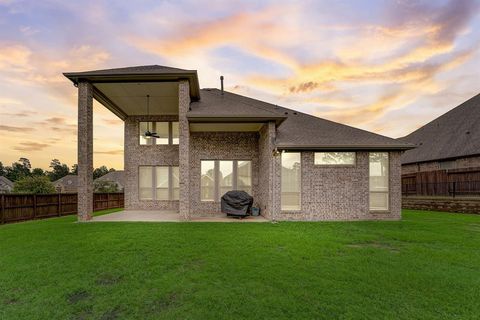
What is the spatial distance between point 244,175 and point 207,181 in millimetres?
1921

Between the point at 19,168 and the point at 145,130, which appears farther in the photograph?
the point at 19,168

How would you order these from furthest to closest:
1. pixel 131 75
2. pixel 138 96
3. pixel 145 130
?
1. pixel 145 130
2. pixel 138 96
3. pixel 131 75

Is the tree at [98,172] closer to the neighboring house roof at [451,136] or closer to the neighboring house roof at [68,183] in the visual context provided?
the neighboring house roof at [68,183]

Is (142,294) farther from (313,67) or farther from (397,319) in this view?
(313,67)

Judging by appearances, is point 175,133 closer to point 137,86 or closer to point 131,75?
point 137,86

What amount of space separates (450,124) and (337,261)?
2227 cm

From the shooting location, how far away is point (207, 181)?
14250 millimetres

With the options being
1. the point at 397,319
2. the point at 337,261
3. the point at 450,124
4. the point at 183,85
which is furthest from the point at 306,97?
the point at 397,319

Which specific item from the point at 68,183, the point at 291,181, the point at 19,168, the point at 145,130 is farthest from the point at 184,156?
the point at 19,168

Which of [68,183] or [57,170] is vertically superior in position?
[57,170]

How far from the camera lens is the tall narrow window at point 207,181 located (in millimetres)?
14180

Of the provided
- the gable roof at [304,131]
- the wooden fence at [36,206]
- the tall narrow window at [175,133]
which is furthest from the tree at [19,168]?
the gable roof at [304,131]

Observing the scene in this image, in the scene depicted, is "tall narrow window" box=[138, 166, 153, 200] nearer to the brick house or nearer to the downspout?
the brick house

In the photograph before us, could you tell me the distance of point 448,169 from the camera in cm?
1855
